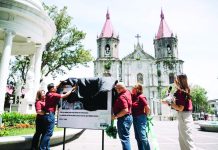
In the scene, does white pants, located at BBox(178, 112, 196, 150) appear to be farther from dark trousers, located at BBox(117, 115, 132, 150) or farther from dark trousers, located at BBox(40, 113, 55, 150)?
dark trousers, located at BBox(40, 113, 55, 150)

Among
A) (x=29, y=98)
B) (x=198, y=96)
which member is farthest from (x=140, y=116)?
(x=198, y=96)

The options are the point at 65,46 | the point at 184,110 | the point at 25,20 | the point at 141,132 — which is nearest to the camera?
the point at 184,110

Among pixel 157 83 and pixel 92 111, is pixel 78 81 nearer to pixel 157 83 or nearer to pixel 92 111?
pixel 92 111

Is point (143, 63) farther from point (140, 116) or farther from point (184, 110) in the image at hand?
point (184, 110)

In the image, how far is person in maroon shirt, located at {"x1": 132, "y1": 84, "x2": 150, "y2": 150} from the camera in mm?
5266

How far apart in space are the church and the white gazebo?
41.2 m

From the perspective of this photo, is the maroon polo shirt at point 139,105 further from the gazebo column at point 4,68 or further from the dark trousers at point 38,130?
the gazebo column at point 4,68

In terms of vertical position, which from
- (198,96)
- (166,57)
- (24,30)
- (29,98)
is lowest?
(29,98)

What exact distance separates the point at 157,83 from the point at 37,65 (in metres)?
47.0

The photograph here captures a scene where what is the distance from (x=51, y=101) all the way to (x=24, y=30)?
8.54m

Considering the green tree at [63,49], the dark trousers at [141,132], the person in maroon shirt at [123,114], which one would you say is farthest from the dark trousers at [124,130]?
the green tree at [63,49]

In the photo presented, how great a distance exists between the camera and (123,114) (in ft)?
16.0

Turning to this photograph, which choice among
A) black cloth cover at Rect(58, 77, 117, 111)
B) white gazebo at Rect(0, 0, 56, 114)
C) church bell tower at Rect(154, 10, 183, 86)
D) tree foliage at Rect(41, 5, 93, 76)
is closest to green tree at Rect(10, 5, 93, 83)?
tree foliage at Rect(41, 5, 93, 76)

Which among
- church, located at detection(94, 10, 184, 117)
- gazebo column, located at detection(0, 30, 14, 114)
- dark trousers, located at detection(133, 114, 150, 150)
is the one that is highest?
church, located at detection(94, 10, 184, 117)
